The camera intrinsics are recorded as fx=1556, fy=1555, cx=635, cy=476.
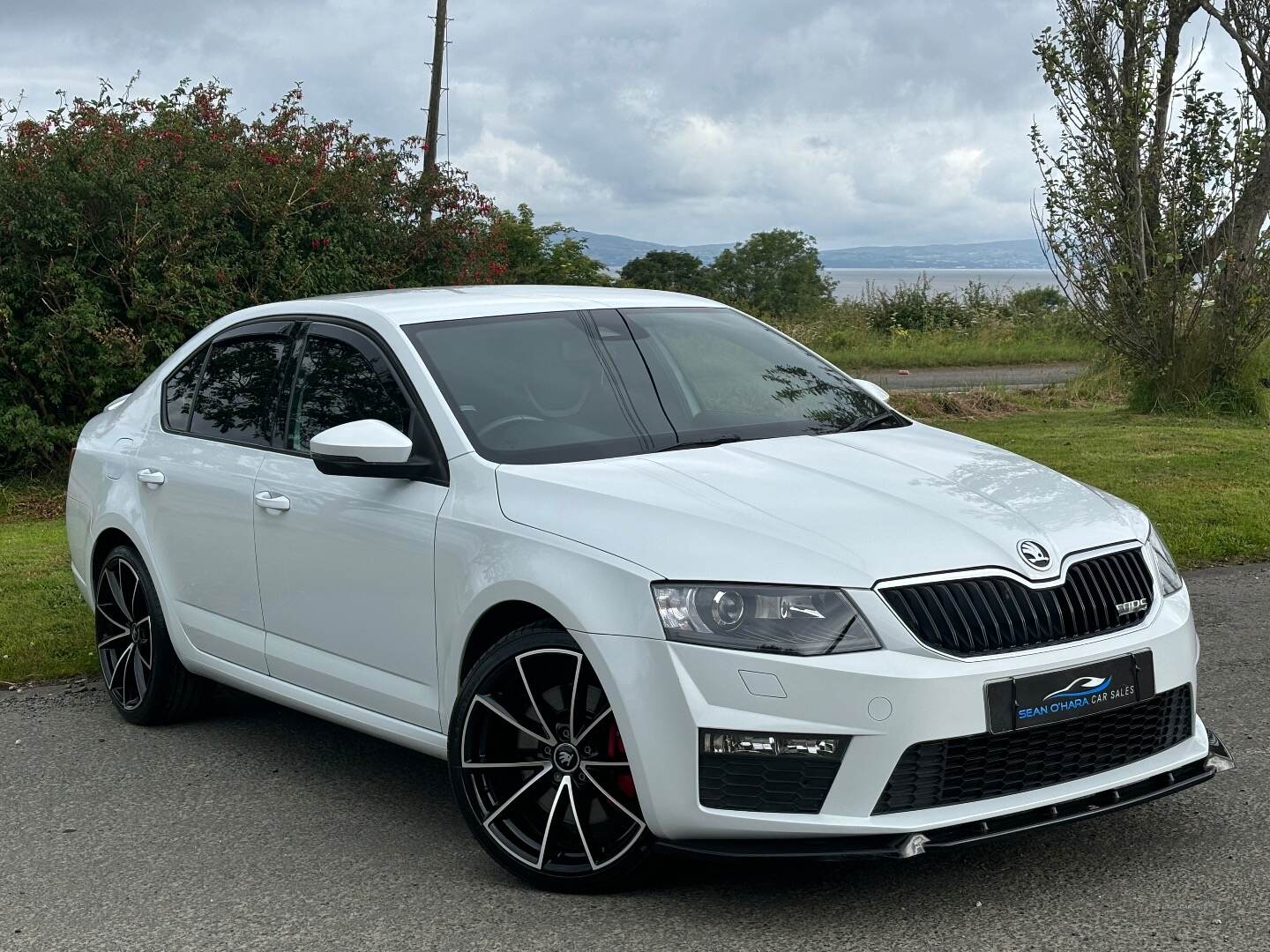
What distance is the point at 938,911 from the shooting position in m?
4.03

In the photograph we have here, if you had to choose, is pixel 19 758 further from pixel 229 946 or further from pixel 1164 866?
pixel 1164 866

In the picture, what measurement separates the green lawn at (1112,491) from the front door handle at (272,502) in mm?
2381

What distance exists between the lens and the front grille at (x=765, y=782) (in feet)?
12.6

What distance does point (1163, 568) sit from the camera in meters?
4.46

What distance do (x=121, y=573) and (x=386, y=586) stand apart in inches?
81.1

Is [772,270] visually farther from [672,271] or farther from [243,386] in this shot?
[243,386]

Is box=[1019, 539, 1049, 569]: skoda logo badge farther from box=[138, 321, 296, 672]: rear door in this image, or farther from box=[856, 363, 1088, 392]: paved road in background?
box=[856, 363, 1088, 392]: paved road in background

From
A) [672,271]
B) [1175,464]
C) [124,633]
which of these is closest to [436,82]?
[1175,464]

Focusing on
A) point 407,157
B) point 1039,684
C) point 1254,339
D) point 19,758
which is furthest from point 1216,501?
point 407,157

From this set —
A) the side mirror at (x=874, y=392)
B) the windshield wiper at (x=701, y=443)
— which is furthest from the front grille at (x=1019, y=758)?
the side mirror at (x=874, y=392)

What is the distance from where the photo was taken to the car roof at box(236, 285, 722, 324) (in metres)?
5.28

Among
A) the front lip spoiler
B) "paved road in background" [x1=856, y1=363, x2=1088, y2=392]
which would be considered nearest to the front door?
the front lip spoiler

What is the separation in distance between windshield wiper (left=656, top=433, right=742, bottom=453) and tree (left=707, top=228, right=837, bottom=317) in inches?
1788

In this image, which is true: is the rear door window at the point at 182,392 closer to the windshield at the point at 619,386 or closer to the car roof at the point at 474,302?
the car roof at the point at 474,302
